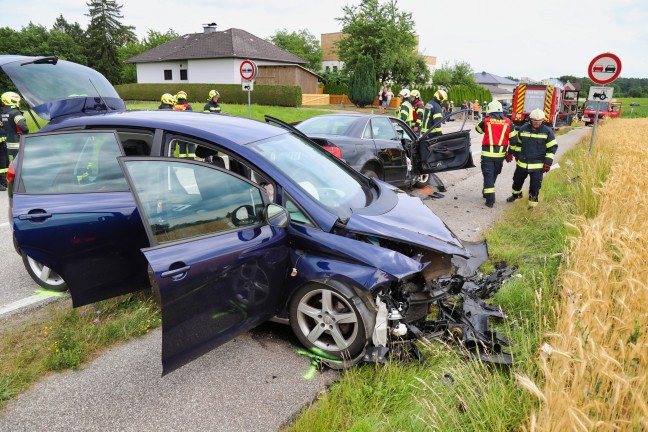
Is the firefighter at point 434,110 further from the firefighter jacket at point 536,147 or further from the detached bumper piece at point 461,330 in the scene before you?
the detached bumper piece at point 461,330

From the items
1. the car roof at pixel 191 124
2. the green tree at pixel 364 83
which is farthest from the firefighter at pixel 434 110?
the green tree at pixel 364 83

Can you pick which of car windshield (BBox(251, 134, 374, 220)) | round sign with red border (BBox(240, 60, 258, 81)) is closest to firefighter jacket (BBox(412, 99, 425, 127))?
round sign with red border (BBox(240, 60, 258, 81))

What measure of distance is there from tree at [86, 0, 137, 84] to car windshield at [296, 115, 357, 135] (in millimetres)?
60032

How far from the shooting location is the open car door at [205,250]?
263cm

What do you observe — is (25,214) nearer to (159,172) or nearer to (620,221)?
(159,172)

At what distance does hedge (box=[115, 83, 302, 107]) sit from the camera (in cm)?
3078

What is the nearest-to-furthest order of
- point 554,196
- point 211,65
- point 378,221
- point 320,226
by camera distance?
point 320,226
point 378,221
point 554,196
point 211,65

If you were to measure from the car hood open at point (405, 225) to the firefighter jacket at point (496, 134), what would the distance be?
15.7ft

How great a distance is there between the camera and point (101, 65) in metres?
62.4

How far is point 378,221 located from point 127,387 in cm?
212

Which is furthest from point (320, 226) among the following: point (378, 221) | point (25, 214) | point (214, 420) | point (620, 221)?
point (620, 221)

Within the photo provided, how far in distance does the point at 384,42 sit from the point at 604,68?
38.7m

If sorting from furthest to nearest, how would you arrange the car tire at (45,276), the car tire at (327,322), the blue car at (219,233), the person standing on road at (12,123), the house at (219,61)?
the house at (219,61) < the person standing on road at (12,123) < the car tire at (45,276) < the car tire at (327,322) < the blue car at (219,233)

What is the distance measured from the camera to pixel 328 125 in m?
7.88
